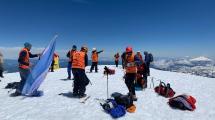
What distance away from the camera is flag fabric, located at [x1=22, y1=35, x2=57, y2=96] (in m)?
10.8

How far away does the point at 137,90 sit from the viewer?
14.3 meters

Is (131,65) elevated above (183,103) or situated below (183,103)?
above

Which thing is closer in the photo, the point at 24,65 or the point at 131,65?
the point at 131,65

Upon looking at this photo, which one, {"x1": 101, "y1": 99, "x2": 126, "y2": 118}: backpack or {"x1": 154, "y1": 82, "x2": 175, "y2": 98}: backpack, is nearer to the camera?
{"x1": 101, "y1": 99, "x2": 126, "y2": 118}: backpack

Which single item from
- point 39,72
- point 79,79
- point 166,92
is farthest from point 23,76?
point 166,92

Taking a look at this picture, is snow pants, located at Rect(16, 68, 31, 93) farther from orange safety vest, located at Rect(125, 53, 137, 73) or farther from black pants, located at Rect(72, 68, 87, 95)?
orange safety vest, located at Rect(125, 53, 137, 73)

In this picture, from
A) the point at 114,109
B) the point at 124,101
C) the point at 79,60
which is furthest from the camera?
the point at 79,60

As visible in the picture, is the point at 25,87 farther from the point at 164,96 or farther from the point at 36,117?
the point at 164,96

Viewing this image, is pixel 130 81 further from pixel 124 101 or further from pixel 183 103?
pixel 183 103

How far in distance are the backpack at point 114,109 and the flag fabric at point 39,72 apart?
3.73 metres

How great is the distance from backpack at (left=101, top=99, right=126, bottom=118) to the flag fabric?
12.2 feet

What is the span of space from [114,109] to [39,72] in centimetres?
454

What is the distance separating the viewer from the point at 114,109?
8758 millimetres

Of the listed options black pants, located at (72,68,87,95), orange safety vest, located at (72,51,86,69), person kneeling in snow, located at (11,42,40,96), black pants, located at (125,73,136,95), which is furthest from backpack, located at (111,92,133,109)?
person kneeling in snow, located at (11,42,40,96)
